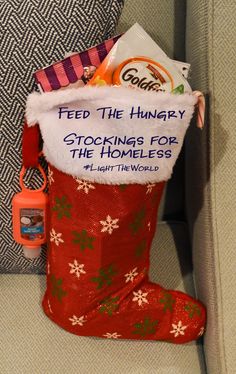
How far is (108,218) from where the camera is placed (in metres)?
0.68

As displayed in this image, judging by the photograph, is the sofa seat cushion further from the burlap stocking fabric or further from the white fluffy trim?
the white fluffy trim

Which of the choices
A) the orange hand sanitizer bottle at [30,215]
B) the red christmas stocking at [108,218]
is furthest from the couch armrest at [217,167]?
the orange hand sanitizer bottle at [30,215]

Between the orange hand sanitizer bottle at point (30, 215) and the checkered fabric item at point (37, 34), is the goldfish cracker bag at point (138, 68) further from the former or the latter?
the orange hand sanitizer bottle at point (30, 215)

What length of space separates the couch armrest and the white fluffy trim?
0.11 m

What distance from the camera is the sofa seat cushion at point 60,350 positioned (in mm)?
755

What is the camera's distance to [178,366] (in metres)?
0.77

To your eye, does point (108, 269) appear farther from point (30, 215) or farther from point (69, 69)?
point (69, 69)

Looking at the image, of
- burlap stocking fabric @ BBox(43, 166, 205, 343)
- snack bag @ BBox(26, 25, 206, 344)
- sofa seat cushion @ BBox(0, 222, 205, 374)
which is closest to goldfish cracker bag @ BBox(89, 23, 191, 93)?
snack bag @ BBox(26, 25, 206, 344)

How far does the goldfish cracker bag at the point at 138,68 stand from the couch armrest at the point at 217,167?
0.30 ft

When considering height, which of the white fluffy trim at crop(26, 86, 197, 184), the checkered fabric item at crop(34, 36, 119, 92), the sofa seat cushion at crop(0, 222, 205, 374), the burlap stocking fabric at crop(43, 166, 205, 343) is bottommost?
the sofa seat cushion at crop(0, 222, 205, 374)

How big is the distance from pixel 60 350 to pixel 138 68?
0.46m

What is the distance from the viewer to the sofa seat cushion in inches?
29.7

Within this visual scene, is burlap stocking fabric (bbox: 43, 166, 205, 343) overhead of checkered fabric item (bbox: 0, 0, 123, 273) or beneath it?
beneath

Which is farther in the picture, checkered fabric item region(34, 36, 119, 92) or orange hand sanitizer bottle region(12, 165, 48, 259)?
orange hand sanitizer bottle region(12, 165, 48, 259)
